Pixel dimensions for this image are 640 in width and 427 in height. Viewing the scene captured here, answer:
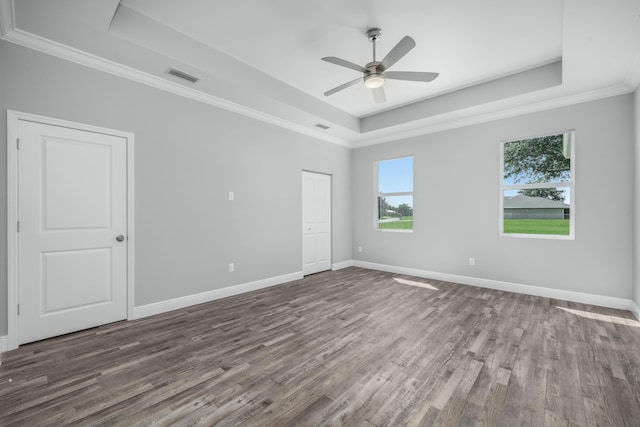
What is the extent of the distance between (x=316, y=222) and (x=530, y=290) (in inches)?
147

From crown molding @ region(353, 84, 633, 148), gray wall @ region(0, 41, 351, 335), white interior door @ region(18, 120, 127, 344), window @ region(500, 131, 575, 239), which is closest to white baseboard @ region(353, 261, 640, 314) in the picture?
window @ region(500, 131, 575, 239)

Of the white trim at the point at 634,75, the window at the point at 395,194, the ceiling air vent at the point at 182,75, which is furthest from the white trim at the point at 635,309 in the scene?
the ceiling air vent at the point at 182,75

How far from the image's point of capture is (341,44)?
3191 millimetres

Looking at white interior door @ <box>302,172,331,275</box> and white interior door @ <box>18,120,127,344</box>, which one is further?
white interior door @ <box>302,172,331,275</box>

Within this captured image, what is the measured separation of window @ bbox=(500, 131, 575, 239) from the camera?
399 cm

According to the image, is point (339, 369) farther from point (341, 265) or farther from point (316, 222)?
point (341, 265)

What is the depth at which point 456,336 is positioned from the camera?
2787 mm

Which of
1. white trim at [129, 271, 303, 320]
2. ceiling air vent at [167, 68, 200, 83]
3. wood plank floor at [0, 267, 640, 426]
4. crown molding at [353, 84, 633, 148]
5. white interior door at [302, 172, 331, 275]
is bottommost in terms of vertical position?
wood plank floor at [0, 267, 640, 426]

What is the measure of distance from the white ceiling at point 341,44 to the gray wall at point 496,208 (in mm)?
358

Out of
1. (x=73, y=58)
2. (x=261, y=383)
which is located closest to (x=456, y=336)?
(x=261, y=383)

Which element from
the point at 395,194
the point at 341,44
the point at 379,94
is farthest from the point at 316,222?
the point at 341,44

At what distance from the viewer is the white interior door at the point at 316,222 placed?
18.1ft

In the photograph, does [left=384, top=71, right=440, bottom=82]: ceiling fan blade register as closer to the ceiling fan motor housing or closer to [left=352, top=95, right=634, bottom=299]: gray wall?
the ceiling fan motor housing

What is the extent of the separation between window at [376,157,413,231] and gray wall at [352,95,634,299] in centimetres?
18
